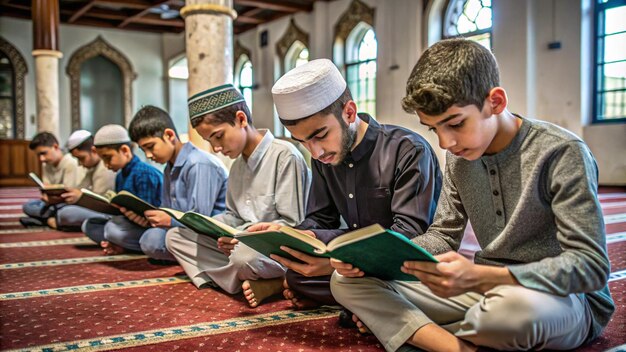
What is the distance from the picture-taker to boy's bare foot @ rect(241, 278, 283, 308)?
7.55 ft

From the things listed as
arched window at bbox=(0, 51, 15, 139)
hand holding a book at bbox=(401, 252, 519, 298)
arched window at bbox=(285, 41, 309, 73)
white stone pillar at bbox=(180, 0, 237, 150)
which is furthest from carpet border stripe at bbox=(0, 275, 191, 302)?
arched window at bbox=(0, 51, 15, 139)

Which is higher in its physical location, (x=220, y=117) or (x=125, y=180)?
(x=220, y=117)

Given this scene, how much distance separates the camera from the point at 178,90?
16.0 m

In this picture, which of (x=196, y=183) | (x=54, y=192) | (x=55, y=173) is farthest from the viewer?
(x=55, y=173)

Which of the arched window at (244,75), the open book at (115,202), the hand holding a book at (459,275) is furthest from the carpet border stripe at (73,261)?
the arched window at (244,75)

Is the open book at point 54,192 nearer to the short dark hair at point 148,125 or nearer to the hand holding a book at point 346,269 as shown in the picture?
the short dark hair at point 148,125

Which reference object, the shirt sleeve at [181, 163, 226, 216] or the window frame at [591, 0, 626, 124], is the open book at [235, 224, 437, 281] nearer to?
the shirt sleeve at [181, 163, 226, 216]

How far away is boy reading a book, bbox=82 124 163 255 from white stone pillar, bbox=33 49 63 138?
6.98m

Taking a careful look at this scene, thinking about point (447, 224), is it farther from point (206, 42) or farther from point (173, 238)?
point (206, 42)

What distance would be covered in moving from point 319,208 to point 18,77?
43.6 feet

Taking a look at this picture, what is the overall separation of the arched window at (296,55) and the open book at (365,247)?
12052 millimetres

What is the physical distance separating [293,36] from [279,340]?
39.8 ft

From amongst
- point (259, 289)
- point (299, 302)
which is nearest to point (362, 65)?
point (259, 289)

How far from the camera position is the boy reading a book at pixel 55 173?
5285mm
